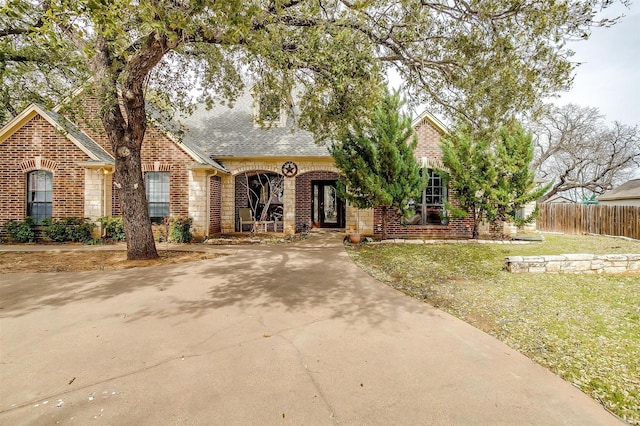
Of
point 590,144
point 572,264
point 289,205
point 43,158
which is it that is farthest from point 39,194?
point 590,144

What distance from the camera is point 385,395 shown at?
2.63m

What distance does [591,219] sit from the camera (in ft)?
52.3

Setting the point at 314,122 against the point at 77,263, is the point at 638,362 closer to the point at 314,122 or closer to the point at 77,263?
the point at 314,122

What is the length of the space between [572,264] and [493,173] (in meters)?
4.57

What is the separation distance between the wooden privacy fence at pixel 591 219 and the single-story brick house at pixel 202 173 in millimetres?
7553

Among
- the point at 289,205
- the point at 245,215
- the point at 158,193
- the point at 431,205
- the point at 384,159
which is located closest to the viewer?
the point at 384,159

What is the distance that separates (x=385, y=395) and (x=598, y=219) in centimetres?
1853

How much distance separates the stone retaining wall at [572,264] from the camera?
7.30m

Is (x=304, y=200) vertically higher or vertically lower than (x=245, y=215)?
higher

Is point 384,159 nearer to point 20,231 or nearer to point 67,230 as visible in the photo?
point 67,230

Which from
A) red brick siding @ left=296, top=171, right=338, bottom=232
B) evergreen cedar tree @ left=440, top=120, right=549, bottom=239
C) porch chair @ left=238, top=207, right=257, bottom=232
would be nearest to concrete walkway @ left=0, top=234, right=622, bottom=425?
evergreen cedar tree @ left=440, top=120, right=549, bottom=239

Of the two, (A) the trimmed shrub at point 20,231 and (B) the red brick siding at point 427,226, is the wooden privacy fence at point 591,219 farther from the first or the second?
(A) the trimmed shrub at point 20,231

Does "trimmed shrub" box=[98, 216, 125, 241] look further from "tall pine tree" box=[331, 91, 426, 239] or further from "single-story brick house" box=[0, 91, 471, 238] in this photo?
"tall pine tree" box=[331, 91, 426, 239]

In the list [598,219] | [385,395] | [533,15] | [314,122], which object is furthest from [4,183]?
[598,219]
